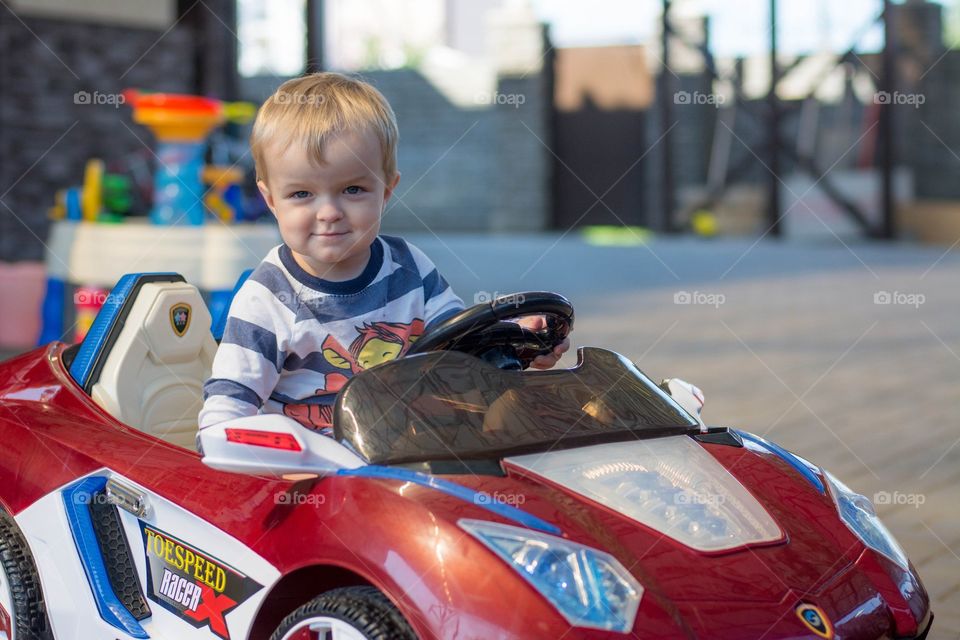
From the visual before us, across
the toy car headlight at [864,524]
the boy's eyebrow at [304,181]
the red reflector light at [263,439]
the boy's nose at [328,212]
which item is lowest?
the toy car headlight at [864,524]

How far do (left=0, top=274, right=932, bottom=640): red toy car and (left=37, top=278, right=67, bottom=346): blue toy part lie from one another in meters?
3.32

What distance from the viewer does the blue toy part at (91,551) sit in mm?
2154

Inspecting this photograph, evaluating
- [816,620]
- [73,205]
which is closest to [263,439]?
[816,620]

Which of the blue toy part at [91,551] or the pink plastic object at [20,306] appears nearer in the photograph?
the blue toy part at [91,551]

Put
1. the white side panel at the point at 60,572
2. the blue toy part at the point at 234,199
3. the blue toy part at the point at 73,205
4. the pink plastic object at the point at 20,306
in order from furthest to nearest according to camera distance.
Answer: the pink plastic object at the point at 20,306, the blue toy part at the point at 73,205, the blue toy part at the point at 234,199, the white side panel at the point at 60,572

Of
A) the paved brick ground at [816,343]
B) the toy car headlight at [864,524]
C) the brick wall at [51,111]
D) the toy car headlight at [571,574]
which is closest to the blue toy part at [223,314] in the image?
the toy car headlight at [571,574]

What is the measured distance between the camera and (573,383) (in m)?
2.08

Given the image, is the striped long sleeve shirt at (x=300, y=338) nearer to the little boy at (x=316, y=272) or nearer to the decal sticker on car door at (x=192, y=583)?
the little boy at (x=316, y=272)

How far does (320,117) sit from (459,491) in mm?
721

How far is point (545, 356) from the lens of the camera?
2.38 metres

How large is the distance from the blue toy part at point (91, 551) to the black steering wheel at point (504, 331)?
2.19 feet

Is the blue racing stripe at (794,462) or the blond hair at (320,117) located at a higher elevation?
the blond hair at (320,117)

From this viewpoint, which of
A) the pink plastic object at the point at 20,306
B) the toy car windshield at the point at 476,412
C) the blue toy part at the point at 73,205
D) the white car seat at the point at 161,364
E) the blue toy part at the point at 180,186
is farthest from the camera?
the pink plastic object at the point at 20,306

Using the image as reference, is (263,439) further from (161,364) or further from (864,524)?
(864,524)
